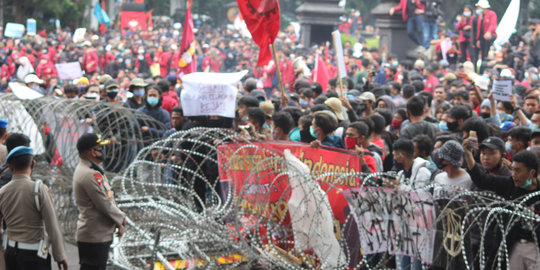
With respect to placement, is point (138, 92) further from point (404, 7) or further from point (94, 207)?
point (404, 7)

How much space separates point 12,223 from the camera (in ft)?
21.1

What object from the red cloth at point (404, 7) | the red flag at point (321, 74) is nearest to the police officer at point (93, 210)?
the red flag at point (321, 74)

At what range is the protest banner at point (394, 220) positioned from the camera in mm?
5996

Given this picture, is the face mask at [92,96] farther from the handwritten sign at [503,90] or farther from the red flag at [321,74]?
the handwritten sign at [503,90]

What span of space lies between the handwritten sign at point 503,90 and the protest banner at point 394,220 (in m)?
4.53

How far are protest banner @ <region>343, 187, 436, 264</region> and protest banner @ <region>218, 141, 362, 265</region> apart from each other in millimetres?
209

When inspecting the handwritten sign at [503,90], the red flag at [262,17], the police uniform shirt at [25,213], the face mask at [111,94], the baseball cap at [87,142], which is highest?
the red flag at [262,17]

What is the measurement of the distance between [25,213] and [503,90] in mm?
6280

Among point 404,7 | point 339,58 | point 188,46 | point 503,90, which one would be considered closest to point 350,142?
point 503,90

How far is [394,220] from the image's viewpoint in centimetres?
611

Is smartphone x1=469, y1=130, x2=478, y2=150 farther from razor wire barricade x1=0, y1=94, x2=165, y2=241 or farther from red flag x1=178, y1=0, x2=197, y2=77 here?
red flag x1=178, y1=0, x2=197, y2=77

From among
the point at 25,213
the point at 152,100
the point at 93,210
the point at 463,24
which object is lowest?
the point at 93,210

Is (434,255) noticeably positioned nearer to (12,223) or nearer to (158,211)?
(158,211)

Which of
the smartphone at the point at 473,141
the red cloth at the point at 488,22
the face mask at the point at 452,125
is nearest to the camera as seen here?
the smartphone at the point at 473,141
